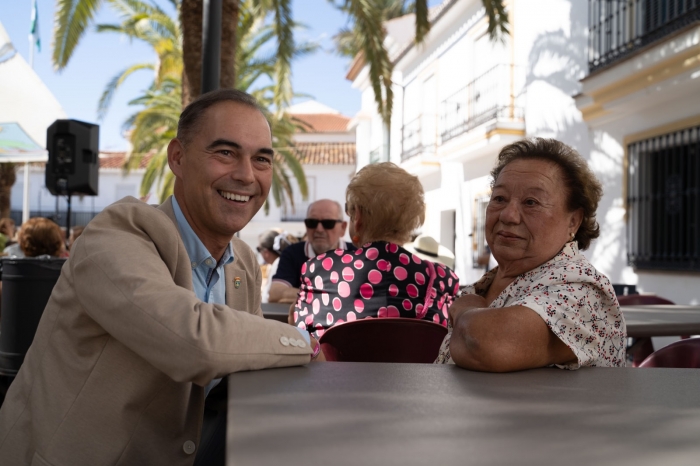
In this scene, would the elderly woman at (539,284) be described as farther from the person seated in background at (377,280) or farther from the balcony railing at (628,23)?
the balcony railing at (628,23)

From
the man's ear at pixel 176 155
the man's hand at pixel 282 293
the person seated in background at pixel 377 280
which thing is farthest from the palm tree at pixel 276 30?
the man's ear at pixel 176 155

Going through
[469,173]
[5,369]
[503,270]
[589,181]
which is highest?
[469,173]

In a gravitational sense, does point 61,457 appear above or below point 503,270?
below

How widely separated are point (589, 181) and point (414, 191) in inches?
52.0

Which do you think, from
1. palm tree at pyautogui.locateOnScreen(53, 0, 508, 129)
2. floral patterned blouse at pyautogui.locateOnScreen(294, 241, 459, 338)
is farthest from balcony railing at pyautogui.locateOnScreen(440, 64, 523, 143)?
floral patterned blouse at pyautogui.locateOnScreen(294, 241, 459, 338)

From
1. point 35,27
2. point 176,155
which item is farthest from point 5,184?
point 176,155

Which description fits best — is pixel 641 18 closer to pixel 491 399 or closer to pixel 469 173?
pixel 469 173

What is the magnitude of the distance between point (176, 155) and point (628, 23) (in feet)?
34.0

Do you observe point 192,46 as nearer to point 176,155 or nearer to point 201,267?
point 176,155

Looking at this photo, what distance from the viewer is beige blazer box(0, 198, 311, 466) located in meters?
1.51

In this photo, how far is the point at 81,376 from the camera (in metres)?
1.73

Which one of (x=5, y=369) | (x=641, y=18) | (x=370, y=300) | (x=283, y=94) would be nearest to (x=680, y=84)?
(x=641, y=18)

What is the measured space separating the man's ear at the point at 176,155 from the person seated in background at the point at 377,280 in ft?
3.56

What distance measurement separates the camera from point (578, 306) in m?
1.87
